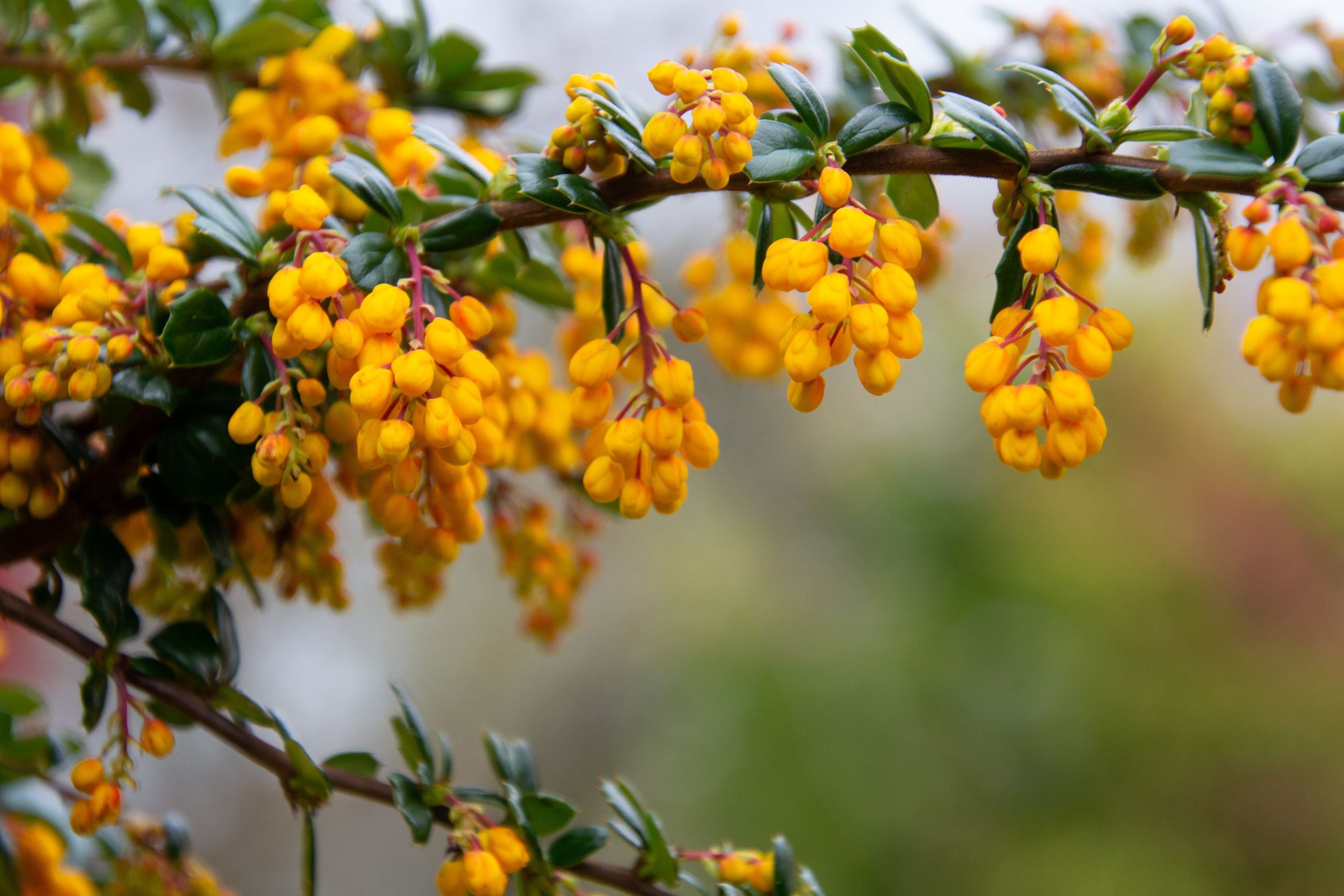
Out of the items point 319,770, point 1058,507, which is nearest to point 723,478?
point 1058,507

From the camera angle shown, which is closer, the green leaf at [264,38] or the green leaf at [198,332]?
the green leaf at [198,332]

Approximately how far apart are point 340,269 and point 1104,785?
1.93 m

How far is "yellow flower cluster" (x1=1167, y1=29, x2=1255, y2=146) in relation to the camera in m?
0.25

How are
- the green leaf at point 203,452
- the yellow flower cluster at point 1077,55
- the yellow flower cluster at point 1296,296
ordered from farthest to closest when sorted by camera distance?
the yellow flower cluster at point 1077,55 → the green leaf at point 203,452 → the yellow flower cluster at point 1296,296

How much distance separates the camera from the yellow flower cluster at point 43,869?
0.48m

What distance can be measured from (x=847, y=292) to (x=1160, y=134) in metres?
0.10

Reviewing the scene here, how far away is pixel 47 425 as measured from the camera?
0.34 metres

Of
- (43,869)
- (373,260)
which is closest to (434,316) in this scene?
(373,260)

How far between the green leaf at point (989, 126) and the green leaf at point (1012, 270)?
0.05 feet

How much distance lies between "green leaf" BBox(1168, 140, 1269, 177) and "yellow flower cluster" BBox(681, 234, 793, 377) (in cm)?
34

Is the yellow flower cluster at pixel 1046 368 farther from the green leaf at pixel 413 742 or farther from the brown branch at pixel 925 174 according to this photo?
the green leaf at pixel 413 742

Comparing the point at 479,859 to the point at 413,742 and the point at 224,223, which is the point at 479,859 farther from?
the point at 224,223

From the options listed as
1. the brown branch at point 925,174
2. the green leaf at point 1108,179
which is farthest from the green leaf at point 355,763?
the green leaf at point 1108,179

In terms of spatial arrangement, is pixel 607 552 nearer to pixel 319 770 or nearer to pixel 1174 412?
pixel 1174 412
